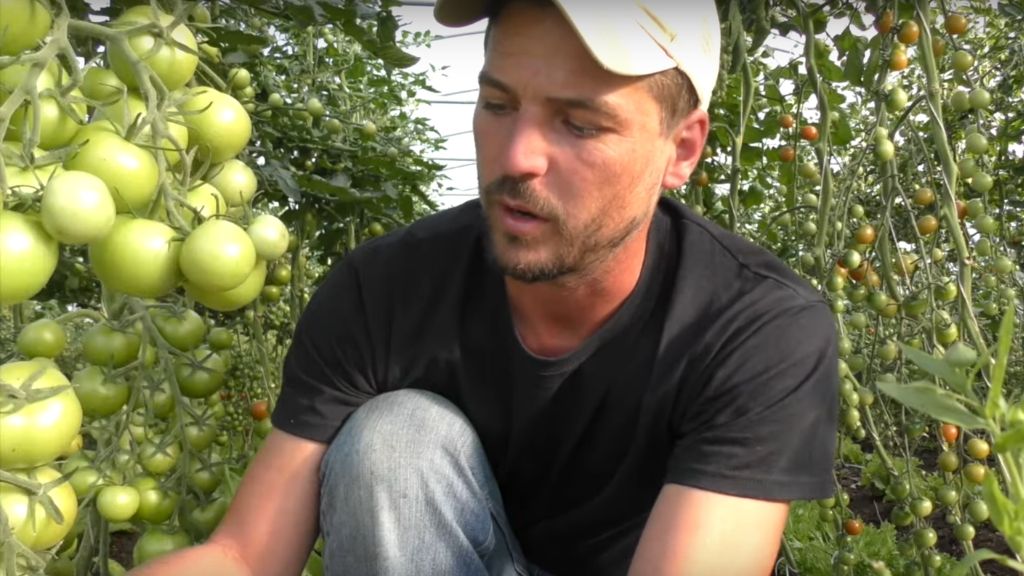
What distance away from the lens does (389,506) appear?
1342 millimetres

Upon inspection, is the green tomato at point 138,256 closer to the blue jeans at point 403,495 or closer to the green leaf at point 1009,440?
the blue jeans at point 403,495

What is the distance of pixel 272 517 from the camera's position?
139 cm

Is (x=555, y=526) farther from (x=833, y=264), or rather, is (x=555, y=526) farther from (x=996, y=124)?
(x=996, y=124)

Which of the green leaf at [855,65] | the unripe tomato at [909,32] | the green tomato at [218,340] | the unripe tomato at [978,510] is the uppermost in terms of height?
the unripe tomato at [909,32]

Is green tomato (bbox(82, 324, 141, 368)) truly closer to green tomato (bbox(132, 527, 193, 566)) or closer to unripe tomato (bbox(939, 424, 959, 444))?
green tomato (bbox(132, 527, 193, 566))

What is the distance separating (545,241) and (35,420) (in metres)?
0.59

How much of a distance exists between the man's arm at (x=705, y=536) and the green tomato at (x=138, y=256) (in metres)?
0.62

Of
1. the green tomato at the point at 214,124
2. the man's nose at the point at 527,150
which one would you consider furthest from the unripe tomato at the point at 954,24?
the green tomato at the point at 214,124

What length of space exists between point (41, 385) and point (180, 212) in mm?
214

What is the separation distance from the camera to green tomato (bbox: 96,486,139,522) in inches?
51.0

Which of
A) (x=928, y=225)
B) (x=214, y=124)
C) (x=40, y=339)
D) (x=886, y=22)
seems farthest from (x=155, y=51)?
(x=928, y=225)

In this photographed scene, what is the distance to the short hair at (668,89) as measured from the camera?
129cm

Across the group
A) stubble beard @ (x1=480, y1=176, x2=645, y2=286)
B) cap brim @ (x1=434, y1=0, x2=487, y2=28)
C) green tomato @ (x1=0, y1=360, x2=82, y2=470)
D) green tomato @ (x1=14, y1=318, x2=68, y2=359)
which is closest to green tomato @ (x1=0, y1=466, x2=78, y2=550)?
green tomato @ (x1=0, y1=360, x2=82, y2=470)

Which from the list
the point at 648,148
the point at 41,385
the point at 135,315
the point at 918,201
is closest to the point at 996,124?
the point at 918,201
